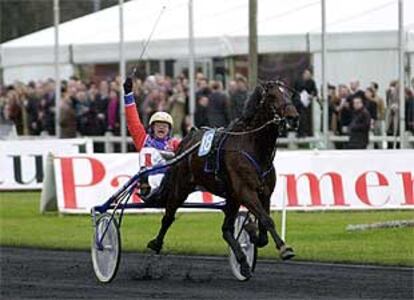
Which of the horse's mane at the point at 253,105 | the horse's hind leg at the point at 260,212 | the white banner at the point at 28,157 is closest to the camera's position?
the horse's hind leg at the point at 260,212

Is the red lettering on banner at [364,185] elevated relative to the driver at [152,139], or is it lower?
lower

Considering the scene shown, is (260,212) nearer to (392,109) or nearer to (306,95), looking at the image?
(392,109)

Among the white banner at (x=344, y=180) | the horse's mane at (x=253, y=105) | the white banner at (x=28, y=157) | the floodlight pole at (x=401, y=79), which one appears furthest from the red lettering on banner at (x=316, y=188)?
the horse's mane at (x=253, y=105)

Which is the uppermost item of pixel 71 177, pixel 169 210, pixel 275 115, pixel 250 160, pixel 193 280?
pixel 275 115

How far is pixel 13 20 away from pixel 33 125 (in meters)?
11.1

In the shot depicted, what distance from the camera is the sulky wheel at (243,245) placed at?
13.9 metres

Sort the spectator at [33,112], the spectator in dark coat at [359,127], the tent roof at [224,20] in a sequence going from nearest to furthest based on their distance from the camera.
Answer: the spectator in dark coat at [359,127] → the tent roof at [224,20] → the spectator at [33,112]

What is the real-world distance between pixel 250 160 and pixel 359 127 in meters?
12.9

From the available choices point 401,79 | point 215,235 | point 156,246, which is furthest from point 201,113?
point 156,246

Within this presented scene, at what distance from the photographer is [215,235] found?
18734 mm

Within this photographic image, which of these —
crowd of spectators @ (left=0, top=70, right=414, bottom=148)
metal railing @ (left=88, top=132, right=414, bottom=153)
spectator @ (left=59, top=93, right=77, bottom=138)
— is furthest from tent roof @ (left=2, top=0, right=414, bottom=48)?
metal railing @ (left=88, top=132, right=414, bottom=153)

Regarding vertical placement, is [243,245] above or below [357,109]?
below

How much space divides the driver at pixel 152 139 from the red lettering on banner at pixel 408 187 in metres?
7.11

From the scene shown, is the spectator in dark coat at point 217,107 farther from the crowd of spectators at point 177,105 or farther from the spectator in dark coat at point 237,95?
the spectator in dark coat at point 237,95
